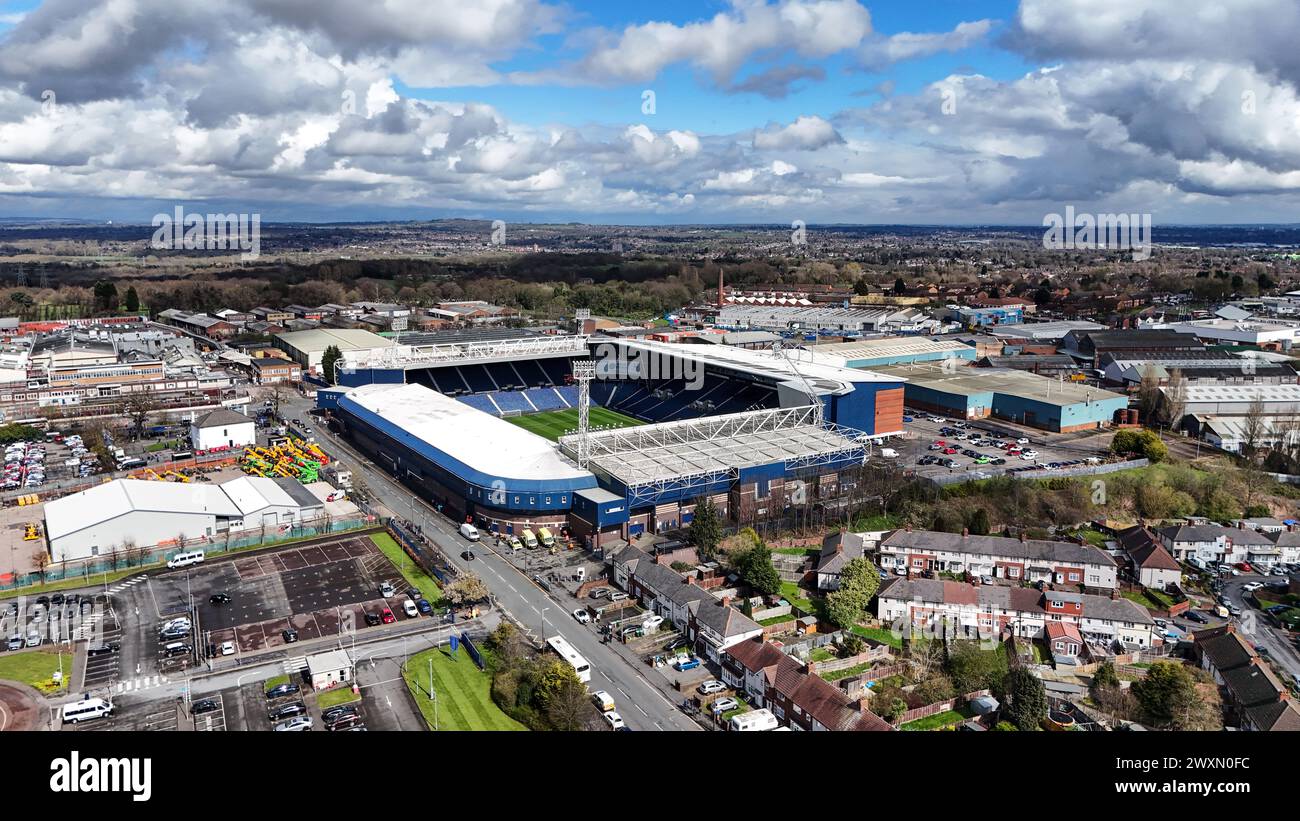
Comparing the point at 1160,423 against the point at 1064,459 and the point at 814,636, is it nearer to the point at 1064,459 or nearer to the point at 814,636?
the point at 1064,459

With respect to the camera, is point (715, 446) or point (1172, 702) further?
point (715, 446)

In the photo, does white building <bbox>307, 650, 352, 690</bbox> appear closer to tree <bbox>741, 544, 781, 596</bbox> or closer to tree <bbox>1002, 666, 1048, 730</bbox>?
tree <bbox>741, 544, 781, 596</bbox>

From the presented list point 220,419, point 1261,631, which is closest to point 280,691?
point 220,419

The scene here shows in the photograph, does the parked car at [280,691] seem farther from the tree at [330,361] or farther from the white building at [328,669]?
the tree at [330,361]

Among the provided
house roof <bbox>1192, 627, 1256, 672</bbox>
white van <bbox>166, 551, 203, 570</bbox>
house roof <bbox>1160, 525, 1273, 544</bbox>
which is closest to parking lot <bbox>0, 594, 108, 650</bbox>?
white van <bbox>166, 551, 203, 570</bbox>

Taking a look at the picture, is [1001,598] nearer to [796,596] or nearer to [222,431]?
[796,596]
